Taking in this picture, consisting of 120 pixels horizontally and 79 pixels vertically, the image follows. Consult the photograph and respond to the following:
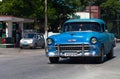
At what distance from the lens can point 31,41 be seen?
43.9 m

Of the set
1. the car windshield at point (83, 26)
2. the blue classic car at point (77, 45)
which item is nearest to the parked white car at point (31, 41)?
the car windshield at point (83, 26)

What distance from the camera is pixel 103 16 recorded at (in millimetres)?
106625

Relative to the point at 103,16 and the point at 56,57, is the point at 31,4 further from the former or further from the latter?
the point at 103,16

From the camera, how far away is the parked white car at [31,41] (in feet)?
144

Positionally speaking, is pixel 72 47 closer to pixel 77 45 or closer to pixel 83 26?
pixel 77 45

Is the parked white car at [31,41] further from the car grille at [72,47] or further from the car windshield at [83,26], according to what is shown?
the car grille at [72,47]

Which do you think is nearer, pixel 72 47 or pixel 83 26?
pixel 72 47

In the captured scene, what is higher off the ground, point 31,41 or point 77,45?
point 31,41

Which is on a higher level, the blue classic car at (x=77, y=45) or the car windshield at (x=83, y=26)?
the car windshield at (x=83, y=26)

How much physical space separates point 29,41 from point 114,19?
224ft

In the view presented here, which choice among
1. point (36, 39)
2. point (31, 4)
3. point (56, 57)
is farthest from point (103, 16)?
point (56, 57)

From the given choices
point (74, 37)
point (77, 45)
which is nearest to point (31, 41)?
point (74, 37)

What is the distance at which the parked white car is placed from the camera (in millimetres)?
43809

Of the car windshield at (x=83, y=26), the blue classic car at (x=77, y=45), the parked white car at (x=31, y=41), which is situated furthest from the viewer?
the parked white car at (x=31, y=41)
